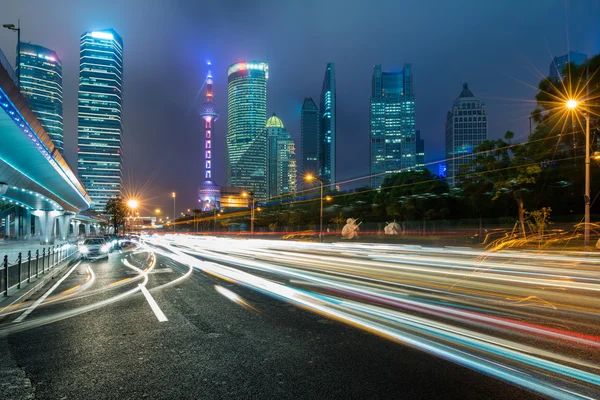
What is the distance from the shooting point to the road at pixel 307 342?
4609mm

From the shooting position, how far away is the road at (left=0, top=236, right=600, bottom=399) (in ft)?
15.1

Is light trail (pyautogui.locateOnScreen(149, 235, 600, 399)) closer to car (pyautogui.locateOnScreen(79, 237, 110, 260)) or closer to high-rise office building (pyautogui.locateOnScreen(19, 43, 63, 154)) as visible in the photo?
car (pyautogui.locateOnScreen(79, 237, 110, 260))

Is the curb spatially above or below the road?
below

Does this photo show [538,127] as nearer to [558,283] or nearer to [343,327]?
[558,283]

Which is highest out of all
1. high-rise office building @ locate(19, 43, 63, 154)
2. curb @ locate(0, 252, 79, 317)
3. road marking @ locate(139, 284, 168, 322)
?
high-rise office building @ locate(19, 43, 63, 154)

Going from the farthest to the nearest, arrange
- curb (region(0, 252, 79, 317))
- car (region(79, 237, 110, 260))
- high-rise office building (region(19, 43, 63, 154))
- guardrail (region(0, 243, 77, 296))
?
high-rise office building (region(19, 43, 63, 154)), car (region(79, 237, 110, 260)), guardrail (region(0, 243, 77, 296)), curb (region(0, 252, 79, 317))

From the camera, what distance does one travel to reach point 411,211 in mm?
58656

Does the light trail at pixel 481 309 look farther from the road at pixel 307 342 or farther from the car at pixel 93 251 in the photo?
the car at pixel 93 251

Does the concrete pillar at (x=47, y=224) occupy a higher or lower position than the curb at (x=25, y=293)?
higher

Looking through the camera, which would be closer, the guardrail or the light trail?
the light trail

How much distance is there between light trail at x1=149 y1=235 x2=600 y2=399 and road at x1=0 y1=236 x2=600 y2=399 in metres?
0.04

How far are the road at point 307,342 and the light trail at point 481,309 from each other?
38 mm

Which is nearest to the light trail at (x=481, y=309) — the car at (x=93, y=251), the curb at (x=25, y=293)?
the curb at (x=25, y=293)

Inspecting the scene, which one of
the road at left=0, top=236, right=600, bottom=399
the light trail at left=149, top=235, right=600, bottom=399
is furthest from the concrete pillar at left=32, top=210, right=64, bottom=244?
the road at left=0, top=236, right=600, bottom=399
